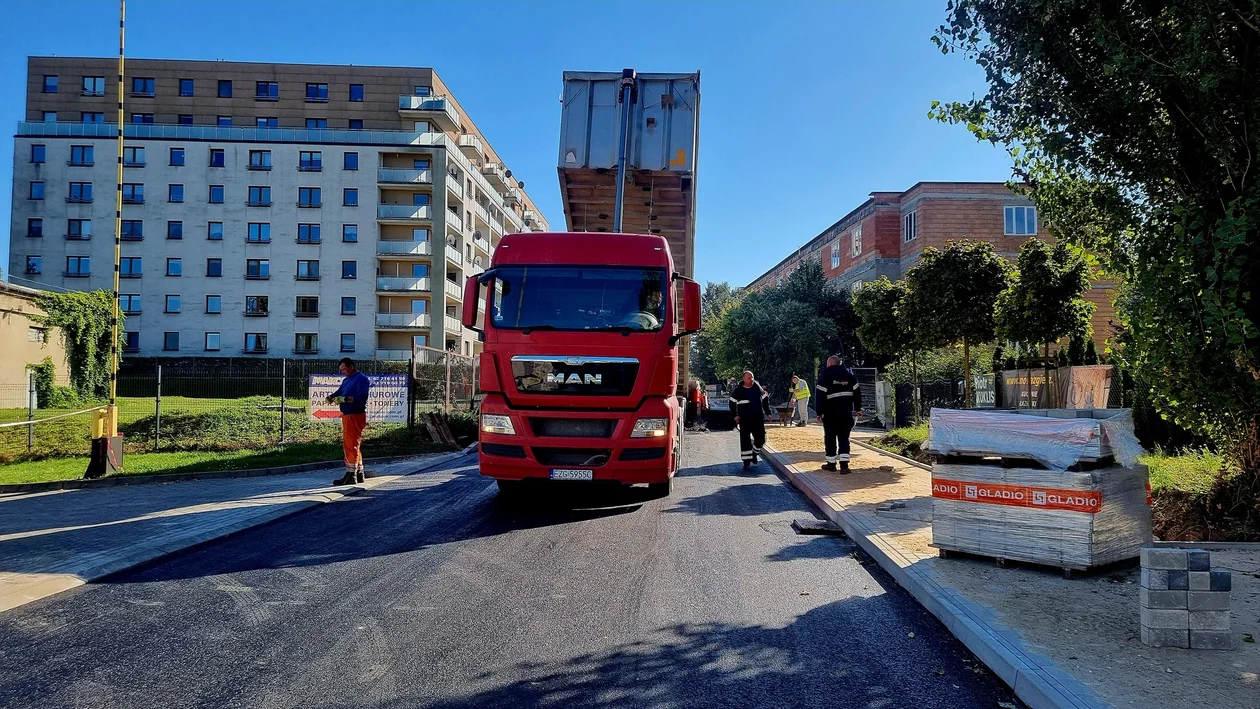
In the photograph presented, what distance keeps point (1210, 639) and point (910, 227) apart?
105 ft

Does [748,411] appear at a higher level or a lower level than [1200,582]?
higher

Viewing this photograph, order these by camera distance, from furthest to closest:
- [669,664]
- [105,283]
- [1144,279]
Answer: [105,283] → [1144,279] → [669,664]

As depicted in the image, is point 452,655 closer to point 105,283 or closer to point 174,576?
point 174,576

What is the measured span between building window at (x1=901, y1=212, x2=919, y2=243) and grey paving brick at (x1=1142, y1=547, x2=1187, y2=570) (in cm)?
3072

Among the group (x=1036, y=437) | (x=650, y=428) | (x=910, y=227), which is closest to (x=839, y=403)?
(x=650, y=428)

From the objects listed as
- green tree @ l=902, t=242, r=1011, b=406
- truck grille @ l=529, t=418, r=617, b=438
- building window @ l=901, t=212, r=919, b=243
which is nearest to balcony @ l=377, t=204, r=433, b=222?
building window @ l=901, t=212, r=919, b=243

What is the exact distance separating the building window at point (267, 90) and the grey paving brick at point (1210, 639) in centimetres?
5454

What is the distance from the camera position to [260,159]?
45344 millimetres

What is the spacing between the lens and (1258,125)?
238 inches

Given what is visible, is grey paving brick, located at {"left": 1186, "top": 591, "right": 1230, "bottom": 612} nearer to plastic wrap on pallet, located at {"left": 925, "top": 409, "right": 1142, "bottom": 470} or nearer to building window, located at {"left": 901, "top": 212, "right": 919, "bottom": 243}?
plastic wrap on pallet, located at {"left": 925, "top": 409, "right": 1142, "bottom": 470}

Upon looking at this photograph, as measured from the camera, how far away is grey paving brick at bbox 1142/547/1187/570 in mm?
4023

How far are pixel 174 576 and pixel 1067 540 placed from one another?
6548mm

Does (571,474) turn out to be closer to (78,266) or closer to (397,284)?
(397,284)

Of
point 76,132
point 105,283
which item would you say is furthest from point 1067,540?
point 76,132
